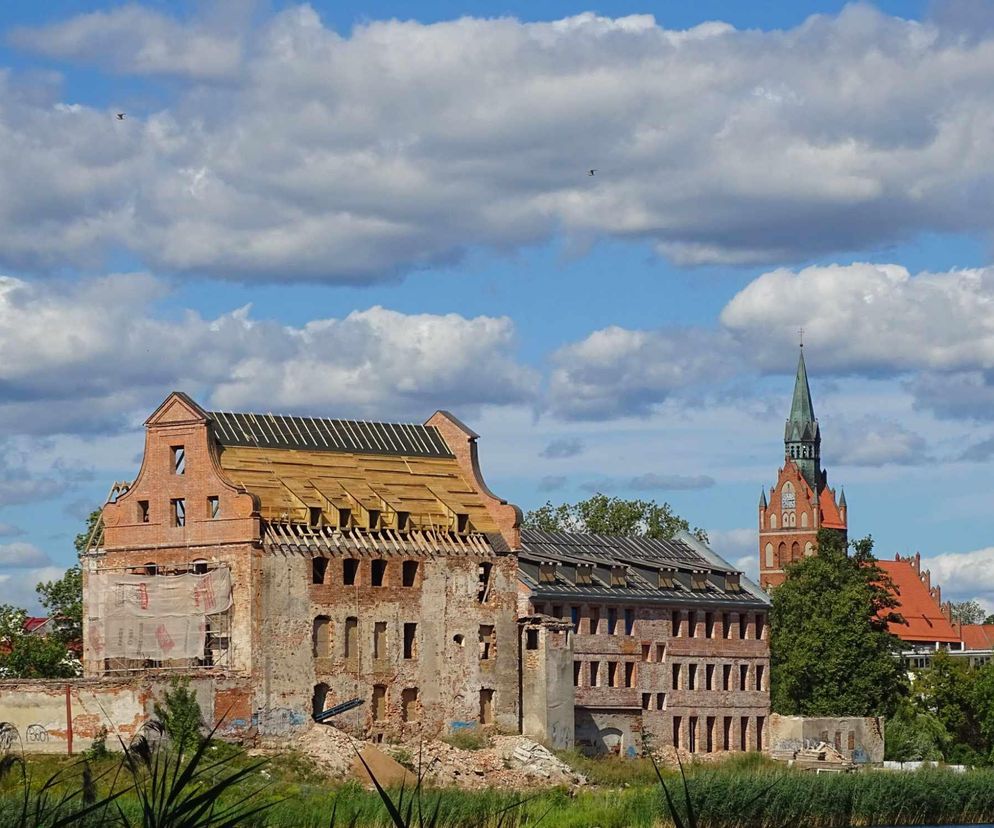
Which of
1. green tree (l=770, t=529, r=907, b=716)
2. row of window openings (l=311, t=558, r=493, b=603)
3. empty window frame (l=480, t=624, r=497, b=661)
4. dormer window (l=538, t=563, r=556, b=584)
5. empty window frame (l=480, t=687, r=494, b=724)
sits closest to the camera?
row of window openings (l=311, t=558, r=493, b=603)

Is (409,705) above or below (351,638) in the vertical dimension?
below

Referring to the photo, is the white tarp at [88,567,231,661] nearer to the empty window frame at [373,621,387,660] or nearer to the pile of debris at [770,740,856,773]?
the empty window frame at [373,621,387,660]

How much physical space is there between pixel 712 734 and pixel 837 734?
19.2 ft

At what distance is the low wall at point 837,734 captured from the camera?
8694 cm

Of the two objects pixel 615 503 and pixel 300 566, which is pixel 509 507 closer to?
pixel 300 566

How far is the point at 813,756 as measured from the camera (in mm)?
83688

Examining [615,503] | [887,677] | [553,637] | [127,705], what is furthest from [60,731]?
[615,503]

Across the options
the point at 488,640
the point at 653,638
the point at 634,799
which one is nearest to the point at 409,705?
the point at 488,640

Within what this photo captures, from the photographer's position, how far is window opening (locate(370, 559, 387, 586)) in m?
72.4

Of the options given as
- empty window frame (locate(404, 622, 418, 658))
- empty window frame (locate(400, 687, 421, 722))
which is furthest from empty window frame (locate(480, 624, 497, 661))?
empty window frame (locate(400, 687, 421, 722))

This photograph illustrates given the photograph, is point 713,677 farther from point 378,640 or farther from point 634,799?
point 634,799

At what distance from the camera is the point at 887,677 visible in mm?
93188

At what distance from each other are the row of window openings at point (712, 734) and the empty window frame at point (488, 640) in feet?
38.1

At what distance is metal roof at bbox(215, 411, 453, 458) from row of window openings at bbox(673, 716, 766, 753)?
50.5 feet
